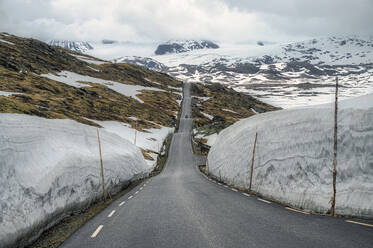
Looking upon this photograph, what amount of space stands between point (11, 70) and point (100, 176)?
91.0 m

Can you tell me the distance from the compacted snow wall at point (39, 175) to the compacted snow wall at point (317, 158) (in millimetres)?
9075

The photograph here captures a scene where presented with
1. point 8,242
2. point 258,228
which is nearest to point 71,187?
point 8,242

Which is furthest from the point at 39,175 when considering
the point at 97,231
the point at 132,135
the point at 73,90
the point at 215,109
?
the point at 215,109

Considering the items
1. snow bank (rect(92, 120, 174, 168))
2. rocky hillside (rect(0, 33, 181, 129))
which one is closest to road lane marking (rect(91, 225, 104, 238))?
rocky hillside (rect(0, 33, 181, 129))

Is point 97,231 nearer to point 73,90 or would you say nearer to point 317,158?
point 317,158

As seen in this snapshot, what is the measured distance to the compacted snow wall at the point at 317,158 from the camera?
8.70 m

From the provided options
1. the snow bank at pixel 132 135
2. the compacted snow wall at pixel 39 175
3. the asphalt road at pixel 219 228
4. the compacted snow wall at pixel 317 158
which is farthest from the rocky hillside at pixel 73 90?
the compacted snow wall at pixel 317 158

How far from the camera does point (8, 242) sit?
6855 mm

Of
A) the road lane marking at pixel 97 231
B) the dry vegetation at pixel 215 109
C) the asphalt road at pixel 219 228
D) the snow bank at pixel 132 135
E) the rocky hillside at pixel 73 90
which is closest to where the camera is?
the asphalt road at pixel 219 228

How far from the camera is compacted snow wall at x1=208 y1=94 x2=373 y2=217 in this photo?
8.70 meters

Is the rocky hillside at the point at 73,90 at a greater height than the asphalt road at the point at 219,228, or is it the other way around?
the rocky hillside at the point at 73,90

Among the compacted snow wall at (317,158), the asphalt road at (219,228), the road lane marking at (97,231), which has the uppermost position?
the compacted snow wall at (317,158)

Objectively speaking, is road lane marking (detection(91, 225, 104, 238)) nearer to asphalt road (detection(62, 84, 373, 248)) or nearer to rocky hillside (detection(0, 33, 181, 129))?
asphalt road (detection(62, 84, 373, 248))

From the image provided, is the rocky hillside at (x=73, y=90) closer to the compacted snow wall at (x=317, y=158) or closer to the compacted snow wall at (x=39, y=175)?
the compacted snow wall at (x=39, y=175)
